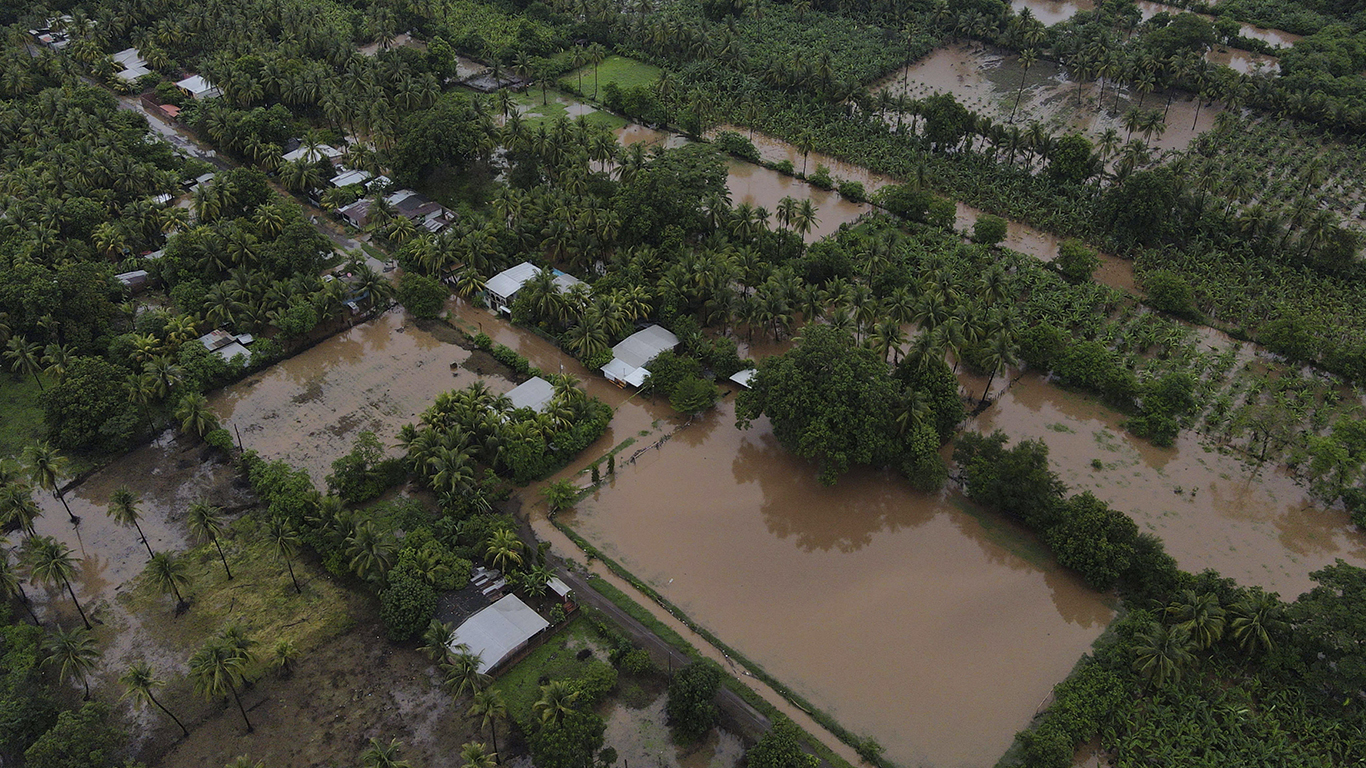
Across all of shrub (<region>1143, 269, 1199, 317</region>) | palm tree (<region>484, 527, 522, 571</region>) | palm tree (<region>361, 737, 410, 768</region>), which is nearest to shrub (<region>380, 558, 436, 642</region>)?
palm tree (<region>484, 527, 522, 571</region>)

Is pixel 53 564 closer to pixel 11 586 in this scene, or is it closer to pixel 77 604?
pixel 11 586

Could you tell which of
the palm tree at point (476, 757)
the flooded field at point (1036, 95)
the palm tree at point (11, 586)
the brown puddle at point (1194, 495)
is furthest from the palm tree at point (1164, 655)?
the flooded field at point (1036, 95)

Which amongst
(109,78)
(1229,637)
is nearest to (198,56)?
(109,78)

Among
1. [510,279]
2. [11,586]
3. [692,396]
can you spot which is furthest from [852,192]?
[11,586]

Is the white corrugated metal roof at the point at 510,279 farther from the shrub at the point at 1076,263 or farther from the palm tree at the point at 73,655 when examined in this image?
the shrub at the point at 1076,263

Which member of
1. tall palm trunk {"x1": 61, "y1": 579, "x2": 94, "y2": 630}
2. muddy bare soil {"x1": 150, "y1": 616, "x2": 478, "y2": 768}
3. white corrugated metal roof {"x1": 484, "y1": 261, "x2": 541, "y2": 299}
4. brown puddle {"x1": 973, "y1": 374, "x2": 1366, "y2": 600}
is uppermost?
white corrugated metal roof {"x1": 484, "y1": 261, "x2": 541, "y2": 299}

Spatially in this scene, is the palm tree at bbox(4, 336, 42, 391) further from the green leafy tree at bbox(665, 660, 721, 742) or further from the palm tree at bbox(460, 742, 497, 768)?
the green leafy tree at bbox(665, 660, 721, 742)
